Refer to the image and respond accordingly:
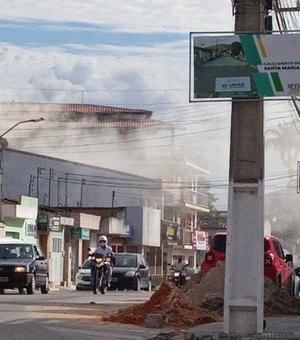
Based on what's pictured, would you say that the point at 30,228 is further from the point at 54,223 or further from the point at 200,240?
the point at 200,240

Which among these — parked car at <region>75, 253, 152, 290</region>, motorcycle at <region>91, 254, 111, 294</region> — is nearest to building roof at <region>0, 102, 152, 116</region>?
parked car at <region>75, 253, 152, 290</region>

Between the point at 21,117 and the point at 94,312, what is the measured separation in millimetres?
80011

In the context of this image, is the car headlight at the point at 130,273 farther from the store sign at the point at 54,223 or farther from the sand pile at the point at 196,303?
the store sign at the point at 54,223

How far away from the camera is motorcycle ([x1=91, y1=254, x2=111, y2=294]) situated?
97.2 feet

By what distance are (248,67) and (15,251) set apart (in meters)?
18.8

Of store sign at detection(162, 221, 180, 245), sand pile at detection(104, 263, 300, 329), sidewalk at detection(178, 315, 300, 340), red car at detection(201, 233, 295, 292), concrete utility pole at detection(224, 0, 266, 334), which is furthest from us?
store sign at detection(162, 221, 180, 245)

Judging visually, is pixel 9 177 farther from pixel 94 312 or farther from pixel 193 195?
pixel 94 312

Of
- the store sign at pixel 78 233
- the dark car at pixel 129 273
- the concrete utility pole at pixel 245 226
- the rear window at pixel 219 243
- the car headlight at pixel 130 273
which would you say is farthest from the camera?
the store sign at pixel 78 233

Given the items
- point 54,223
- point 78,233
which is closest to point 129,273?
point 54,223

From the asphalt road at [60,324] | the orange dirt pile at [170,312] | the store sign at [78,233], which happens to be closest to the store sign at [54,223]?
the store sign at [78,233]

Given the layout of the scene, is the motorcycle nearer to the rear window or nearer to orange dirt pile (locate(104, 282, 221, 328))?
the rear window

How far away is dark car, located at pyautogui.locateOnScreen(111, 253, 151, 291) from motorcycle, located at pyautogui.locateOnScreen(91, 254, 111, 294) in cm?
887

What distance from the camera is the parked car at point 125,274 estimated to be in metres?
40.5

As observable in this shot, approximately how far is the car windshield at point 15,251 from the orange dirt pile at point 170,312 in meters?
13.6
